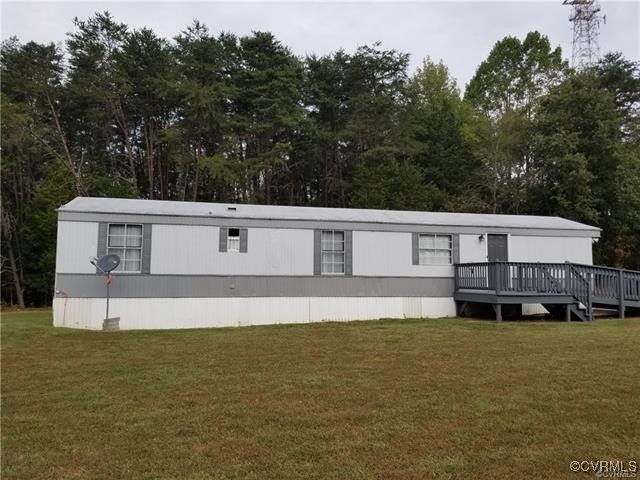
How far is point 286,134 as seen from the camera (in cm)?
2575

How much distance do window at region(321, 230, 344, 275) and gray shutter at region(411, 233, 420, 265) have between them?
1.92m

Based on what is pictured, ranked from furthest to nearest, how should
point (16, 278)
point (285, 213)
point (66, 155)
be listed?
point (66, 155)
point (16, 278)
point (285, 213)

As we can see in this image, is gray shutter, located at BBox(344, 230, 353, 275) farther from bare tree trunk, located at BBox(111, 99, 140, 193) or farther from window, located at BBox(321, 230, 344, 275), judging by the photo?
bare tree trunk, located at BBox(111, 99, 140, 193)

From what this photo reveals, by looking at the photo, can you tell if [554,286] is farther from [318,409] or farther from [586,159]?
[586,159]

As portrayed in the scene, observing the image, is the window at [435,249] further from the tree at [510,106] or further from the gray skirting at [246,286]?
the tree at [510,106]

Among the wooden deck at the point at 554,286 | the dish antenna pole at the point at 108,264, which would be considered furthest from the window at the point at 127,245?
the wooden deck at the point at 554,286

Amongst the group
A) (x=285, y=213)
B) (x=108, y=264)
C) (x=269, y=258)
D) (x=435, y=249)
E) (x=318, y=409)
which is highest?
(x=285, y=213)

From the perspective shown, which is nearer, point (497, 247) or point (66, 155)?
point (497, 247)

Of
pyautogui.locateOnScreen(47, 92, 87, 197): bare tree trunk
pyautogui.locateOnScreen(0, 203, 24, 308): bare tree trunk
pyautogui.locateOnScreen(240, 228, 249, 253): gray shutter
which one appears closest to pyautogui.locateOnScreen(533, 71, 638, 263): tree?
pyautogui.locateOnScreen(240, 228, 249, 253): gray shutter

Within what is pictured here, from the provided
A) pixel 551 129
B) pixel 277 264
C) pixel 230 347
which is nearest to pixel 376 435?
pixel 230 347

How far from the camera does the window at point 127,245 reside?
438 inches

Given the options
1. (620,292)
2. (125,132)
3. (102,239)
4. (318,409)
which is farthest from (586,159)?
(125,132)

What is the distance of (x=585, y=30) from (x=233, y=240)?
24.5 m

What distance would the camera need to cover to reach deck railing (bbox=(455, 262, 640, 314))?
1152cm
